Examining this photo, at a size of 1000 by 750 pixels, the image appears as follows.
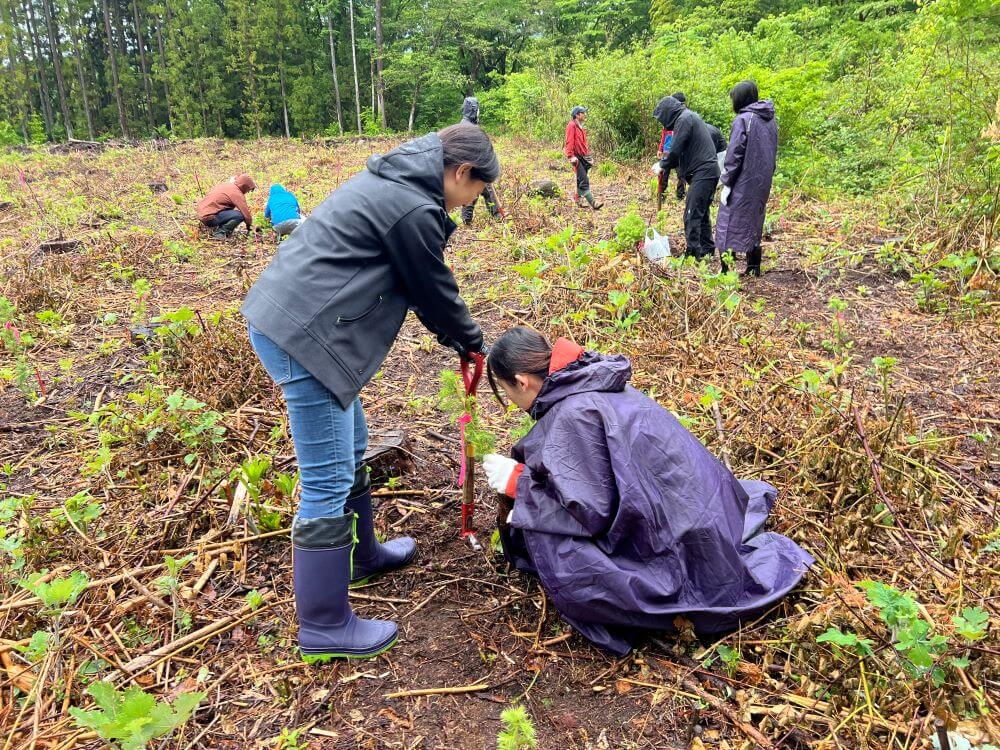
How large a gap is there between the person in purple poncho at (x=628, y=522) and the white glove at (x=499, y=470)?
0.08m

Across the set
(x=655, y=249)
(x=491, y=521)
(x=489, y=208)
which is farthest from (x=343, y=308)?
(x=489, y=208)

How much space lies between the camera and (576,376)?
2.22m

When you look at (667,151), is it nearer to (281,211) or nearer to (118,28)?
(281,211)

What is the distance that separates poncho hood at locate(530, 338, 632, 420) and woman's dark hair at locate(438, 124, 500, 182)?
76 centimetres

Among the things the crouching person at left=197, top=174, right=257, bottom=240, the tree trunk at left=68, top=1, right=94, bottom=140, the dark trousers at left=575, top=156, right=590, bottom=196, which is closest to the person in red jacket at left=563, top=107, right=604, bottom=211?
the dark trousers at left=575, top=156, right=590, bottom=196

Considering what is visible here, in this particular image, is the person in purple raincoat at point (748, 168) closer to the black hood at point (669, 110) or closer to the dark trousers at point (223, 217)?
the black hood at point (669, 110)

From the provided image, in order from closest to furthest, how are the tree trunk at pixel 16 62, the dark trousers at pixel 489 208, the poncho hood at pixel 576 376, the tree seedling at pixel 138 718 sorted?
the tree seedling at pixel 138 718 < the poncho hood at pixel 576 376 < the dark trousers at pixel 489 208 < the tree trunk at pixel 16 62

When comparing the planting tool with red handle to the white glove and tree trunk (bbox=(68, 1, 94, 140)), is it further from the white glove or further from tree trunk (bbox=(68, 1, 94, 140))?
tree trunk (bbox=(68, 1, 94, 140))

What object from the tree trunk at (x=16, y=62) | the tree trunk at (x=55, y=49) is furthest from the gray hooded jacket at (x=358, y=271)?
the tree trunk at (x=16, y=62)

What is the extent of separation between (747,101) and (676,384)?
3573mm

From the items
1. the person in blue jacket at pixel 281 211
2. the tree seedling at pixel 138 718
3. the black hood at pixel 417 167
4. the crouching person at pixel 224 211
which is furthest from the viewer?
the crouching person at pixel 224 211

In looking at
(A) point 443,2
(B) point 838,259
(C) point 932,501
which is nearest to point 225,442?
(C) point 932,501

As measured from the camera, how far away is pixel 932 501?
267 cm

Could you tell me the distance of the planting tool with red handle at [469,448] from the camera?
2398 millimetres
